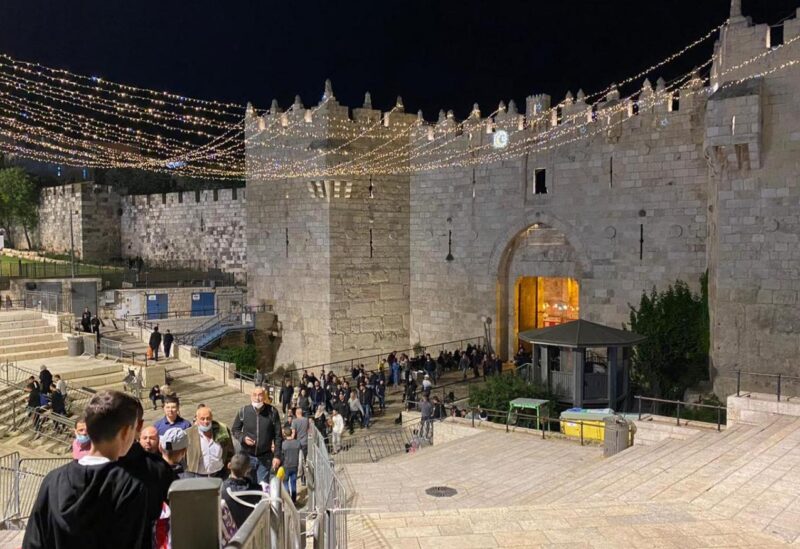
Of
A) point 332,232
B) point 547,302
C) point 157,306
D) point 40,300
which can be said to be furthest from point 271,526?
point 157,306

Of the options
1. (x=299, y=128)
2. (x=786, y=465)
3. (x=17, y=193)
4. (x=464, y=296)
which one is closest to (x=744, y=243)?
(x=786, y=465)

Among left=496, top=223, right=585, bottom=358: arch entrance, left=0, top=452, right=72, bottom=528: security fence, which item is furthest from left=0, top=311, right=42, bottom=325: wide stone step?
left=496, top=223, right=585, bottom=358: arch entrance

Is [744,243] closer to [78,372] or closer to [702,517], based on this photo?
[702,517]

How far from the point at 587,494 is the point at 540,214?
1266 centimetres

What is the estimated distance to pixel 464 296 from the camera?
20.8 meters

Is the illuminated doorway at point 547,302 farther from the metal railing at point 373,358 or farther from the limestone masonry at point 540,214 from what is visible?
the metal railing at point 373,358

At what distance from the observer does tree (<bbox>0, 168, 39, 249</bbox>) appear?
39.0 metres

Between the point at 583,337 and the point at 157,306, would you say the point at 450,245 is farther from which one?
the point at 157,306

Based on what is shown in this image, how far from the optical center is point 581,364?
12.8 m

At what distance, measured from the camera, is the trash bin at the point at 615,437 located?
32.1 ft

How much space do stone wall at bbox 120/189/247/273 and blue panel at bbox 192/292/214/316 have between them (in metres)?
3.72

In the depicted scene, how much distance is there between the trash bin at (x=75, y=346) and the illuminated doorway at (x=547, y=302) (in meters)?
12.2

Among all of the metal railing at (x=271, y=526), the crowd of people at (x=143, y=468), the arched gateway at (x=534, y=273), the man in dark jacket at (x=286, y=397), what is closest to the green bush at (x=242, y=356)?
the man in dark jacket at (x=286, y=397)

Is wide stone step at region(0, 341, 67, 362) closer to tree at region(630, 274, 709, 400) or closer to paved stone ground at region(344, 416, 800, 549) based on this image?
paved stone ground at region(344, 416, 800, 549)
